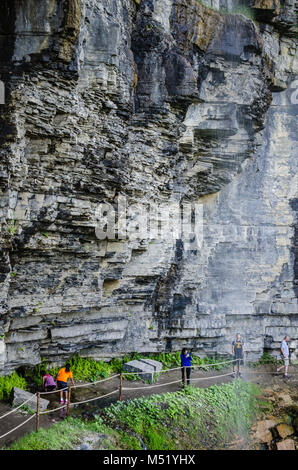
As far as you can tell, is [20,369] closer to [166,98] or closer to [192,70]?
[166,98]

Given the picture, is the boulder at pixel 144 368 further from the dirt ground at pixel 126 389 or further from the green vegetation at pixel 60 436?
the green vegetation at pixel 60 436

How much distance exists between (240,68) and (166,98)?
123 inches

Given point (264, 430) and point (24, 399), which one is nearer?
point (24, 399)

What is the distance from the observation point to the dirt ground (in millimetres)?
8625

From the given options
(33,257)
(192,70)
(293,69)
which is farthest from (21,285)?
(293,69)

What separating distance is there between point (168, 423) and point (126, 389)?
145cm

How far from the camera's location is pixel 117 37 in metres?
9.00

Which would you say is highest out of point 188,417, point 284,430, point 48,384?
point 48,384

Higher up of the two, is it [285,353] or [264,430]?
[285,353]

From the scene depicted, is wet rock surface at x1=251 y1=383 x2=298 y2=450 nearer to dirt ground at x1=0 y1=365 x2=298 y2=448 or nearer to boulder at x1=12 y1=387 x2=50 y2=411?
dirt ground at x1=0 y1=365 x2=298 y2=448

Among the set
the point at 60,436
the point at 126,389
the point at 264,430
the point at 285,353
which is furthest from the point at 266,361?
the point at 60,436

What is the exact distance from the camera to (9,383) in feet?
33.4

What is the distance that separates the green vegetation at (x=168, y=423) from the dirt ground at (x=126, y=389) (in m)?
0.37

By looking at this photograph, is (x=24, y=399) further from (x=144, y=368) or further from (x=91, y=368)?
(x=144, y=368)
